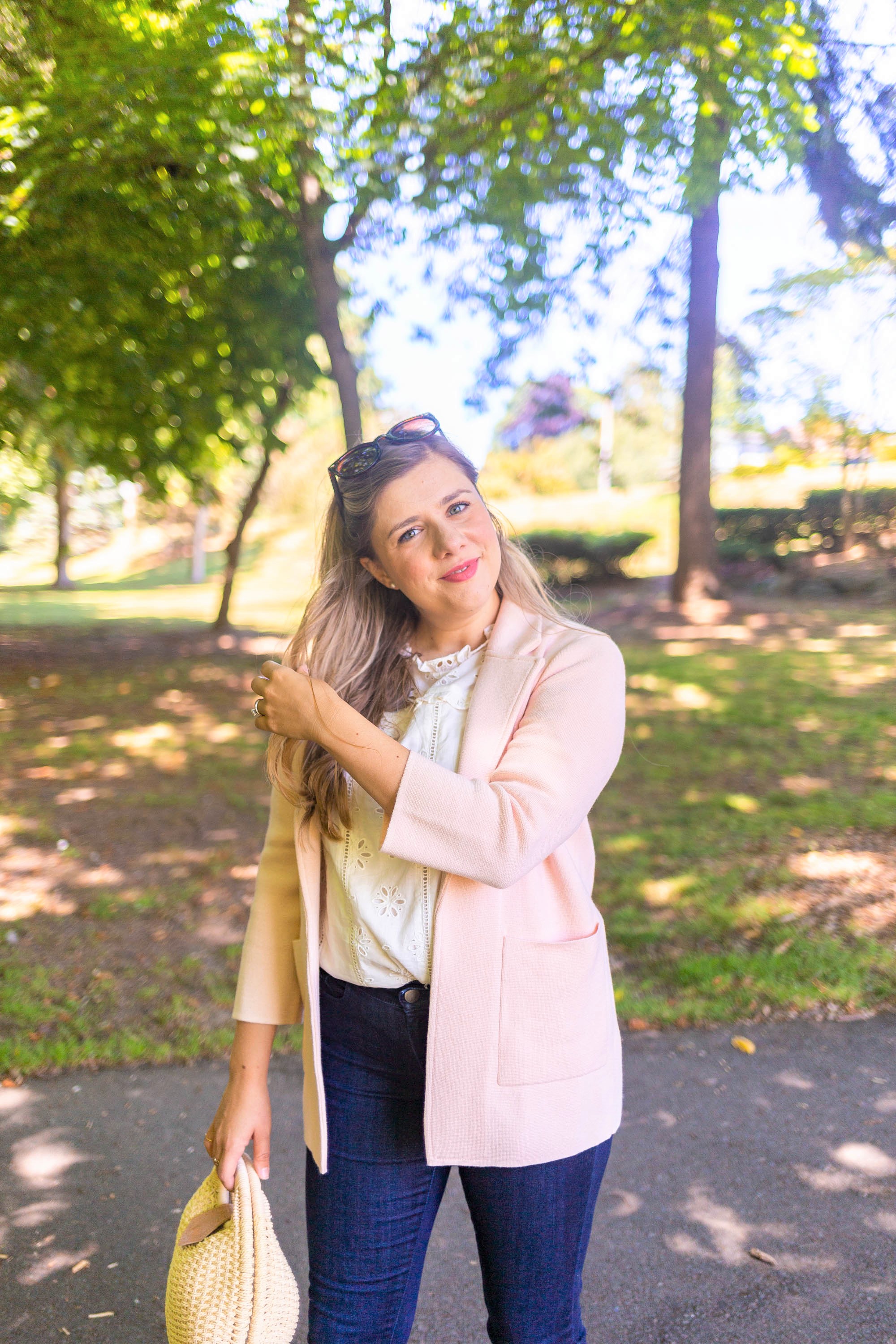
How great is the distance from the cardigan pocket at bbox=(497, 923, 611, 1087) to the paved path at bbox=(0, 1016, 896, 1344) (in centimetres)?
141

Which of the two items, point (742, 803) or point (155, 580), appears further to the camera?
point (155, 580)

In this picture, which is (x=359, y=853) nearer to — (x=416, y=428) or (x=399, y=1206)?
(x=399, y=1206)

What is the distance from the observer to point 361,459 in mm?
1920

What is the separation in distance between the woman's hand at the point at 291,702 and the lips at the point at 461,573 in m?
0.36

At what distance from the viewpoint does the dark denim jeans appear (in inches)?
66.0

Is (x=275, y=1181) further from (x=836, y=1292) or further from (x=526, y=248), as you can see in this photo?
(x=526, y=248)

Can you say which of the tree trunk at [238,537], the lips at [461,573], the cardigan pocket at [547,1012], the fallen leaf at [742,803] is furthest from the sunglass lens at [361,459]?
the tree trunk at [238,537]

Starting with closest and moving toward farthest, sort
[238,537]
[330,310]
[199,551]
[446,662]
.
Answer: [446,662] < [330,310] < [238,537] < [199,551]

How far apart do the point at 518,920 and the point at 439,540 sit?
0.70 meters

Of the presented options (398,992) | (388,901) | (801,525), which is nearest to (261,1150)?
(398,992)

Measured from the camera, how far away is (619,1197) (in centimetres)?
314

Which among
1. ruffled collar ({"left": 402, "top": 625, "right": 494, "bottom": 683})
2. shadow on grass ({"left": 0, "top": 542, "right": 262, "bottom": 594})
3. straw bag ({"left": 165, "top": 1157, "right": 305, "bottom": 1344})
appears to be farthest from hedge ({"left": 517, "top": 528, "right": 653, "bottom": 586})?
straw bag ({"left": 165, "top": 1157, "right": 305, "bottom": 1344})

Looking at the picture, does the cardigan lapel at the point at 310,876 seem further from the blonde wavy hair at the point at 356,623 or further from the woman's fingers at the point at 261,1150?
the woman's fingers at the point at 261,1150

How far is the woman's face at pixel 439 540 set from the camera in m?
1.84
